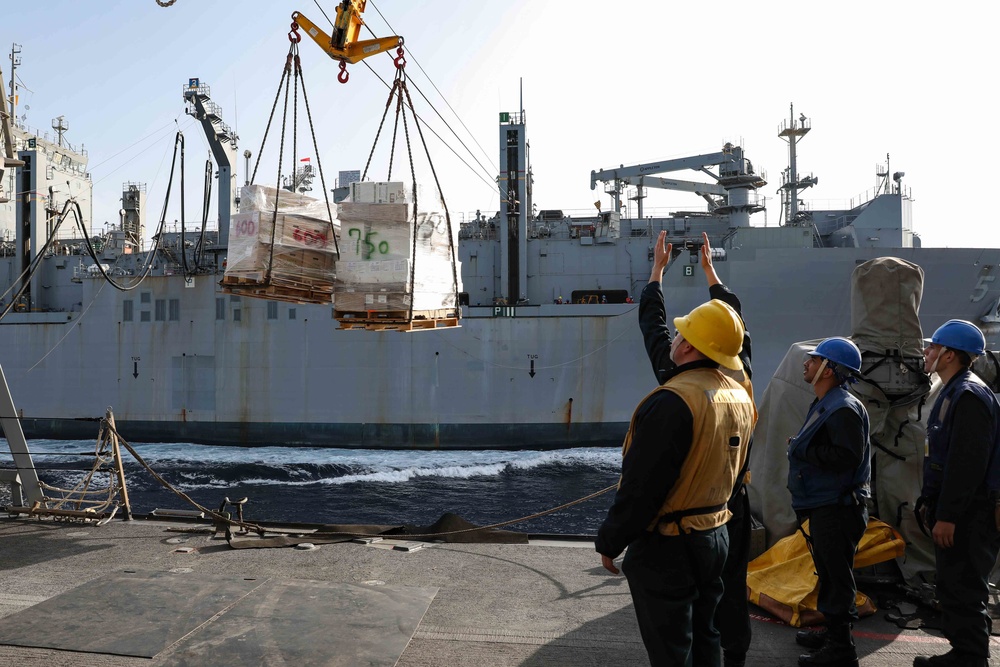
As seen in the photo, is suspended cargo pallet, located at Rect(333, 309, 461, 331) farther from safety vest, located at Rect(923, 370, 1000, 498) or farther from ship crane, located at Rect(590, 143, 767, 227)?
ship crane, located at Rect(590, 143, 767, 227)

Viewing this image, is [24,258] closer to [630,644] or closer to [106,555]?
[106,555]

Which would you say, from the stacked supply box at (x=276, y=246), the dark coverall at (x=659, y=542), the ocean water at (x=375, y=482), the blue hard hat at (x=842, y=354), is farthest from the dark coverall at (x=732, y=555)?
the ocean water at (x=375, y=482)

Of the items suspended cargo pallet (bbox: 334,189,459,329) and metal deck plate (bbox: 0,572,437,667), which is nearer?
metal deck plate (bbox: 0,572,437,667)

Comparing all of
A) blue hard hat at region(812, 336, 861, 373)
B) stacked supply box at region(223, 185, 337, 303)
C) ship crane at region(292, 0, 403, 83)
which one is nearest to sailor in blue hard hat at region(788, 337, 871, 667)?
blue hard hat at region(812, 336, 861, 373)

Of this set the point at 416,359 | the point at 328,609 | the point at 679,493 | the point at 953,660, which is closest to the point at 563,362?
the point at 416,359

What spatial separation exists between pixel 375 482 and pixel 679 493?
46.7 ft

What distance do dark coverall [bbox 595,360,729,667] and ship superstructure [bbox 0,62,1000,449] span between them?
15.6 metres

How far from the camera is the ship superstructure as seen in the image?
17497 mm

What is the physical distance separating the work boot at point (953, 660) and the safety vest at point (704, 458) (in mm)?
1658

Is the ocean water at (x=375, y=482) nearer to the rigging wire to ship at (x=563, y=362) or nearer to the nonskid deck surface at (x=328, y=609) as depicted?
the rigging wire to ship at (x=563, y=362)

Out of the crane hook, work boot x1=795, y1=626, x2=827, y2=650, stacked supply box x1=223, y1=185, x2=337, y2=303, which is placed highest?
the crane hook

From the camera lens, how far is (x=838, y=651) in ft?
9.79

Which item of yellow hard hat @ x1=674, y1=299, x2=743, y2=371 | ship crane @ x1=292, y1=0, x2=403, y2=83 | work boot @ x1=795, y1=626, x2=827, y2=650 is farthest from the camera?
ship crane @ x1=292, y1=0, x2=403, y2=83

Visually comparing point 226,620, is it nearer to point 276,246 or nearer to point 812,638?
point 812,638
